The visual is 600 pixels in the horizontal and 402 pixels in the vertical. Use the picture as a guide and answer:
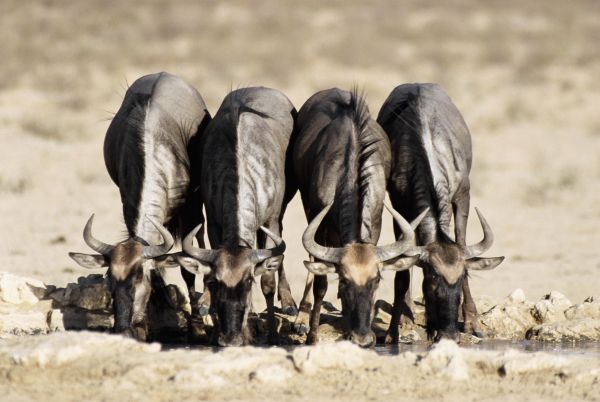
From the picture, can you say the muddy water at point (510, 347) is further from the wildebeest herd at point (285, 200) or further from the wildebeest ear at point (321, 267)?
the wildebeest ear at point (321, 267)

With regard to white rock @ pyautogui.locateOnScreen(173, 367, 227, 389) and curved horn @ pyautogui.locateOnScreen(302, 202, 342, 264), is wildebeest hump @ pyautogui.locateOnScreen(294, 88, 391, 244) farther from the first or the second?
white rock @ pyautogui.locateOnScreen(173, 367, 227, 389)

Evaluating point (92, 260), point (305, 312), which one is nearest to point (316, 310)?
point (305, 312)

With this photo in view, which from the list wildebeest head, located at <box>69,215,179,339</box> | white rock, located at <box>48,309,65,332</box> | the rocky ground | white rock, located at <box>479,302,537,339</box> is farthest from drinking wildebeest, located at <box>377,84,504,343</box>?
white rock, located at <box>48,309,65,332</box>

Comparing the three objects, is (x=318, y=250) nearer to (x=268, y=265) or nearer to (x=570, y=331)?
(x=268, y=265)

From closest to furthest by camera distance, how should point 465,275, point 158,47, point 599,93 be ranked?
1. point 465,275
2. point 599,93
3. point 158,47

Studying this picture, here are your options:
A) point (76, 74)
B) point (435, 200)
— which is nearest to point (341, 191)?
point (435, 200)

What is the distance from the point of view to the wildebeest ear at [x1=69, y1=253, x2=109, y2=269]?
10703 millimetres

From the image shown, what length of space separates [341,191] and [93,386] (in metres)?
3.86

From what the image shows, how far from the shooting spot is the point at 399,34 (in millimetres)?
38375

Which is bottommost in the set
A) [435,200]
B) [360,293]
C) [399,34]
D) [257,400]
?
[257,400]

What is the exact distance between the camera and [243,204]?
1094cm

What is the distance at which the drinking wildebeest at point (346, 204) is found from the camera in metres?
10.3

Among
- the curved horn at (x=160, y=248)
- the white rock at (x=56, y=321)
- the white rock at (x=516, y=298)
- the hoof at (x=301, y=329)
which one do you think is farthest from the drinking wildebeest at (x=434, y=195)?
the white rock at (x=56, y=321)

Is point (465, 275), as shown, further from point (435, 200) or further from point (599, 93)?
point (599, 93)
